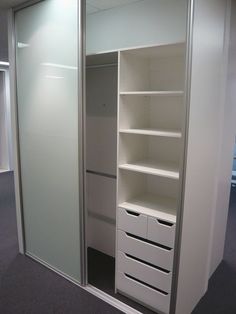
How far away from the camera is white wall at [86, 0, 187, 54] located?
2.29 metres

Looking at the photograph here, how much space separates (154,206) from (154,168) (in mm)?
345

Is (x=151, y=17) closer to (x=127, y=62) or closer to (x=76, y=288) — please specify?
(x=127, y=62)

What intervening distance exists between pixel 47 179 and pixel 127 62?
4.49 feet

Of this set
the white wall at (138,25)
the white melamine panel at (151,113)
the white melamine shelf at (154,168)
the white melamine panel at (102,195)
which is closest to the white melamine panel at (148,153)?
the white melamine shelf at (154,168)

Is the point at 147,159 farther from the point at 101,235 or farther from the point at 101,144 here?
the point at 101,235

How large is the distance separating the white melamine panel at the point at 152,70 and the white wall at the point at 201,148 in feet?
0.99

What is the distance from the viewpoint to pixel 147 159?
2559mm

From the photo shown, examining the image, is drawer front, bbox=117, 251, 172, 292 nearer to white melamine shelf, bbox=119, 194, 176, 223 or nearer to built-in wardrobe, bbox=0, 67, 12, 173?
white melamine shelf, bbox=119, 194, 176, 223

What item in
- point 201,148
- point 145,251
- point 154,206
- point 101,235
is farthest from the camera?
point 101,235

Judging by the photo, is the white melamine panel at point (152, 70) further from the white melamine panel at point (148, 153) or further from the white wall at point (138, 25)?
the white melamine panel at point (148, 153)

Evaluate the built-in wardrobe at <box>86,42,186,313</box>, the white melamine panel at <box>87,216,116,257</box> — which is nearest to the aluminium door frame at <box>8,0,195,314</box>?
the built-in wardrobe at <box>86,42,186,313</box>

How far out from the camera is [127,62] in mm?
2246

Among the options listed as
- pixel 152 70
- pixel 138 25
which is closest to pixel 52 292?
pixel 152 70

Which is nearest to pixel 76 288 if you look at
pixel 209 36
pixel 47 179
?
pixel 47 179
